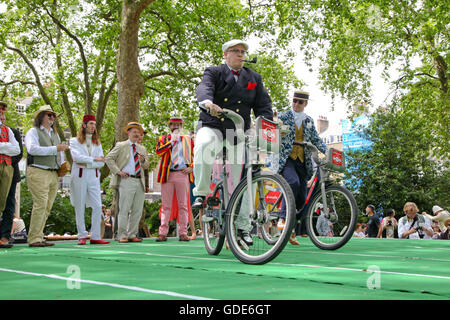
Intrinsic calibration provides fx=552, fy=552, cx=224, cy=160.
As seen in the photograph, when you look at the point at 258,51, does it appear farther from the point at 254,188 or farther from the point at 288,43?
the point at 254,188

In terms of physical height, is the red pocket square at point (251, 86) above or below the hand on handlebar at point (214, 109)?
above

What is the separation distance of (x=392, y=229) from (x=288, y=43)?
10.9m

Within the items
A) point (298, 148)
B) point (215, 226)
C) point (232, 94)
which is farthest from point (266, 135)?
point (298, 148)

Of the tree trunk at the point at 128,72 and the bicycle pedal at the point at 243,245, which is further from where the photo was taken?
the tree trunk at the point at 128,72

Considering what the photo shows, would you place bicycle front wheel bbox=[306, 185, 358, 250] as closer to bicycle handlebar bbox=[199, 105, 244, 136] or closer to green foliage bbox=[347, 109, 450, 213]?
bicycle handlebar bbox=[199, 105, 244, 136]

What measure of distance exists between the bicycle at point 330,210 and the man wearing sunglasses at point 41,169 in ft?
12.3

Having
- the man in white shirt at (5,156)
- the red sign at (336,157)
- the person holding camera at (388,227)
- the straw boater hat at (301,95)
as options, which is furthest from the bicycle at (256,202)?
the person holding camera at (388,227)

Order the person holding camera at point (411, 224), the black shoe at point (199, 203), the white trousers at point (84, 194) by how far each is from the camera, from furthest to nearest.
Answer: the person holding camera at point (411, 224) < the white trousers at point (84, 194) < the black shoe at point (199, 203)

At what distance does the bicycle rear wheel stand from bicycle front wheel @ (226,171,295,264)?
330 millimetres

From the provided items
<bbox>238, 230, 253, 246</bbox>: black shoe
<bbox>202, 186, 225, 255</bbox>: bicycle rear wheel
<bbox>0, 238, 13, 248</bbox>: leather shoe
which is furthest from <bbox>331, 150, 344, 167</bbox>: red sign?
<bbox>0, 238, 13, 248</bbox>: leather shoe

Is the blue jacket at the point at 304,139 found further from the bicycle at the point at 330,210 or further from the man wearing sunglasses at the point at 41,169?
the man wearing sunglasses at the point at 41,169

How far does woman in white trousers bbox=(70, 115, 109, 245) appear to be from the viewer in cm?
902

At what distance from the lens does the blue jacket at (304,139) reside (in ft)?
26.2

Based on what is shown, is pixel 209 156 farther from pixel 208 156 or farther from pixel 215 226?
pixel 215 226
